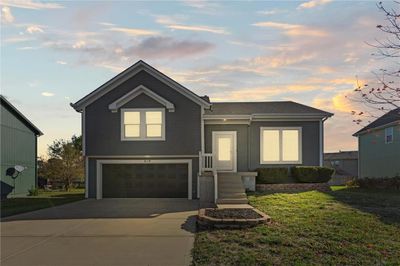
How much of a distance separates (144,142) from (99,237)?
10418 mm

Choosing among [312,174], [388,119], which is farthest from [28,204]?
[388,119]

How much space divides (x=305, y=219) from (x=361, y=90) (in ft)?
19.3

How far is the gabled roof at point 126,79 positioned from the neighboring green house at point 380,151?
12592 millimetres

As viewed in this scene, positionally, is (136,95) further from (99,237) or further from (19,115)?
(19,115)

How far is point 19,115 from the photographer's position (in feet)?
93.4

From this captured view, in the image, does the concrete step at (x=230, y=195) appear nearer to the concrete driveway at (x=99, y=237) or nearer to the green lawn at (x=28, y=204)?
the concrete driveway at (x=99, y=237)

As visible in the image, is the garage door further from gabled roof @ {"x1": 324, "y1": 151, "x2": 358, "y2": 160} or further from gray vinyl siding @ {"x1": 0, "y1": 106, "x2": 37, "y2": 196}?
gabled roof @ {"x1": 324, "y1": 151, "x2": 358, "y2": 160}

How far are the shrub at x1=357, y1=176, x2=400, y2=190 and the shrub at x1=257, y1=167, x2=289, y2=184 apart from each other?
528cm

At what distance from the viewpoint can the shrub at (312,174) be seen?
20.5 m

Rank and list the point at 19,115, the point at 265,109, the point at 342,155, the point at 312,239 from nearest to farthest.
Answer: the point at 312,239 < the point at 265,109 < the point at 19,115 < the point at 342,155

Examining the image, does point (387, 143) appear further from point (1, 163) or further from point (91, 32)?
point (1, 163)

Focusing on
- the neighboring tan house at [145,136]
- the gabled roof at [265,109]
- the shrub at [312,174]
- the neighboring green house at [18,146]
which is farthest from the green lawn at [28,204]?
the shrub at [312,174]

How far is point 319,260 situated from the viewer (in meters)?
7.54

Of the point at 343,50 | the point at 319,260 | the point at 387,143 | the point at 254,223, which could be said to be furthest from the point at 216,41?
the point at 387,143
